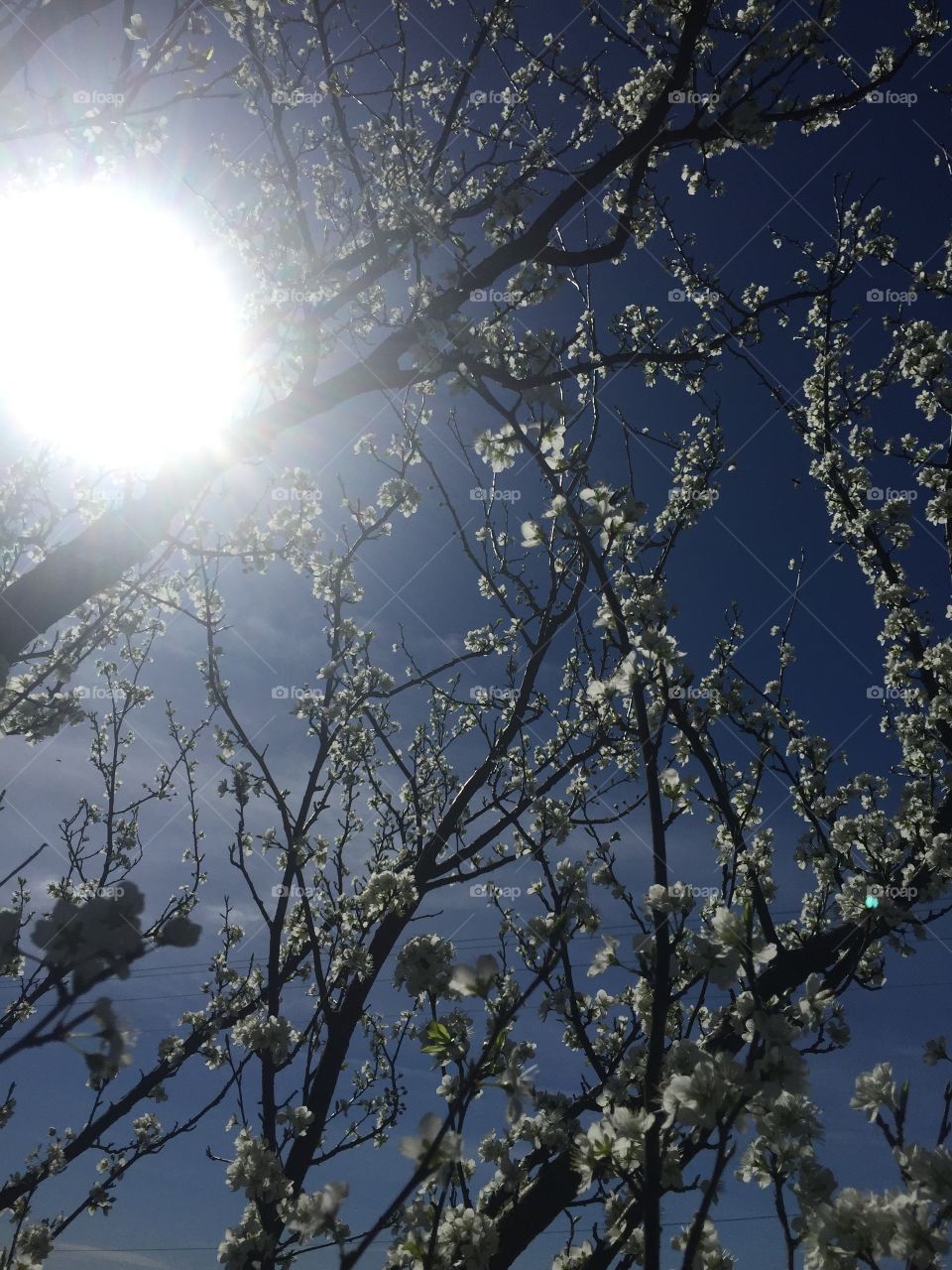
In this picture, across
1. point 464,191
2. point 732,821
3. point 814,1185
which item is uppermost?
point 464,191

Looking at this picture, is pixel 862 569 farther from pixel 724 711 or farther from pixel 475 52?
pixel 475 52

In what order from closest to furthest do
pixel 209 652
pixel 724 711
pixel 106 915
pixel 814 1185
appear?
pixel 106 915
pixel 814 1185
pixel 209 652
pixel 724 711

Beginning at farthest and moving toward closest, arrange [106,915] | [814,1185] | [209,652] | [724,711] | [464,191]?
[464,191]
[724,711]
[209,652]
[814,1185]
[106,915]

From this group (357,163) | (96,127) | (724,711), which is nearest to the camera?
(96,127)

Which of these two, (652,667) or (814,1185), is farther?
(652,667)

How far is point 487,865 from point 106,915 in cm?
509

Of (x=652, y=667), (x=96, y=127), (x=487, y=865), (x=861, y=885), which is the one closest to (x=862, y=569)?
(x=861, y=885)

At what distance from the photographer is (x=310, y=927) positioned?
179 inches

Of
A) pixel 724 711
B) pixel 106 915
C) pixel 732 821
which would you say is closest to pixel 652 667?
pixel 732 821

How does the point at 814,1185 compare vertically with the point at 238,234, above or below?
below

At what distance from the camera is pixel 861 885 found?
4.73m

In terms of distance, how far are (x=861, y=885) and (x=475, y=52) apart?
317 inches

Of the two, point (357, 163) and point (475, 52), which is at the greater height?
point (475, 52)

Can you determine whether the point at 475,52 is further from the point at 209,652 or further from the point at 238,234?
the point at 209,652
